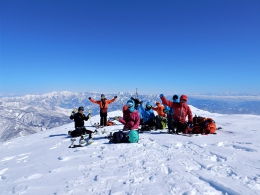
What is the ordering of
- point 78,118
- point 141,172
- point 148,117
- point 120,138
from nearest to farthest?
point 141,172 < point 120,138 < point 78,118 < point 148,117

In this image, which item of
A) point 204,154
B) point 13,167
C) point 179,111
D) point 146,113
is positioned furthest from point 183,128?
point 13,167

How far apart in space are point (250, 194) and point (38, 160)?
6.65 meters

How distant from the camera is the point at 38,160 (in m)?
6.76

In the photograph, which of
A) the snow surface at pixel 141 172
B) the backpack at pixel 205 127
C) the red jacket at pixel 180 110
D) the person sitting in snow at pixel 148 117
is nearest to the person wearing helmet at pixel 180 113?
the red jacket at pixel 180 110

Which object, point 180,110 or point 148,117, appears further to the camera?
point 148,117

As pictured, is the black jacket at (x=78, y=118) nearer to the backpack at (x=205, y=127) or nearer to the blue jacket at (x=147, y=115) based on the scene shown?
the blue jacket at (x=147, y=115)

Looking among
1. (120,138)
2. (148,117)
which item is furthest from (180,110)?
(120,138)

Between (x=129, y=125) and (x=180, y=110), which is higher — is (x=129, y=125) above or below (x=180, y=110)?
below

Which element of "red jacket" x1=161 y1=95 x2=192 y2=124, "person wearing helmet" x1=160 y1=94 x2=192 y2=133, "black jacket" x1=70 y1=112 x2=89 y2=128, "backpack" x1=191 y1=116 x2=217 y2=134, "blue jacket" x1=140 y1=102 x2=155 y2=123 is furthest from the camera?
"blue jacket" x1=140 y1=102 x2=155 y2=123

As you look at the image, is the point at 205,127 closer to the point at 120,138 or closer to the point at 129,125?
the point at 129,125

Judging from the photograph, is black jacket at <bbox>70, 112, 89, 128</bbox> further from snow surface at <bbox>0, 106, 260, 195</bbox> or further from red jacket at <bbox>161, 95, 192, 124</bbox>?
red jacket at <bbox>161, 95, 192, 124</bbox>

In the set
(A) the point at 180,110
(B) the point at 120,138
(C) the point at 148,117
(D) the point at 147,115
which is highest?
(A) the point at 180,110

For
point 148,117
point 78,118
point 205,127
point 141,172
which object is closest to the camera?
point 141,172

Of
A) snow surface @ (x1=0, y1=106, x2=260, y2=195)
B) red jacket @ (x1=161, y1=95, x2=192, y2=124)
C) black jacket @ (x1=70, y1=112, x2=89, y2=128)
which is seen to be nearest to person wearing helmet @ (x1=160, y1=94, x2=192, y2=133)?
red jacket @ (x1=161, y1=95, x2=192, y2=124)
